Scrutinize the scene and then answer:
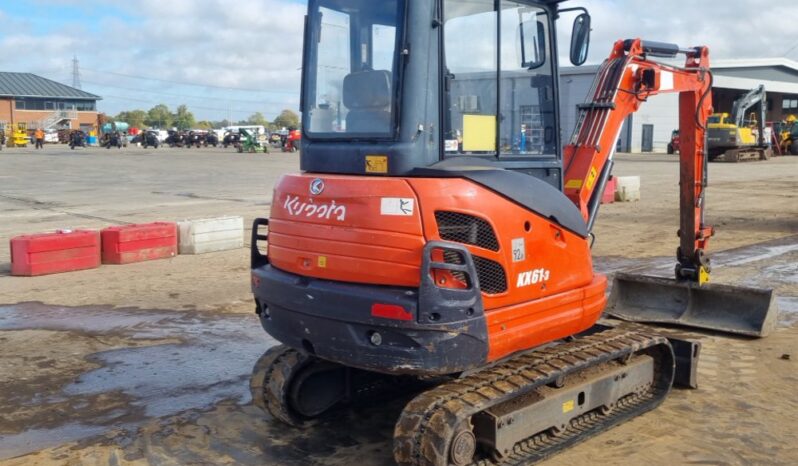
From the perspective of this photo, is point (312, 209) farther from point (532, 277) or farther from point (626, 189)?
point (626, 189)

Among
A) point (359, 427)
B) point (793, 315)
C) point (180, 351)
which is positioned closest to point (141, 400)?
point (180, 351)

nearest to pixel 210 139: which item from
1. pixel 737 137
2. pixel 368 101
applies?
pixel 737 137

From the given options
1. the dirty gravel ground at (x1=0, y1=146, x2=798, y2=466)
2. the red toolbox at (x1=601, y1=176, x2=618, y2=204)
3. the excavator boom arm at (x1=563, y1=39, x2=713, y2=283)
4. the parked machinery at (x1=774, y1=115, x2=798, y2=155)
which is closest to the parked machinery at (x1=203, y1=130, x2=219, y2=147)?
the parked machinery at (x1=774, y1=115, x2=798, y2=155)

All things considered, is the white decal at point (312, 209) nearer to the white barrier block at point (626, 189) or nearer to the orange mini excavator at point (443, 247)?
the orange mini excavator at point (443, 247)

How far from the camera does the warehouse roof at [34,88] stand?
313 feet

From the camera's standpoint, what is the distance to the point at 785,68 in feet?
206

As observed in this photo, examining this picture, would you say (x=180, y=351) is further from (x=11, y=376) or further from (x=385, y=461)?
(x=385, y=461)

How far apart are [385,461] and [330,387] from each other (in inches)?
34.0

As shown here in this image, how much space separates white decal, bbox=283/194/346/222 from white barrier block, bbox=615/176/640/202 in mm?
16736

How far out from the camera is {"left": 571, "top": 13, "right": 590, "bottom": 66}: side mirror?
546 cm

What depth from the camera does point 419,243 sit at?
437 centimetres

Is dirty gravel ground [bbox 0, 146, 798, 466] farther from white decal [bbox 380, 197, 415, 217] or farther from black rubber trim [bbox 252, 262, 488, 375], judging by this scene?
white decal [bbox 380, 197, 415, 217]

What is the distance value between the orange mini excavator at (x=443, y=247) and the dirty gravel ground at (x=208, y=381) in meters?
0.32

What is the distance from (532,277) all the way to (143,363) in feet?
12.8
